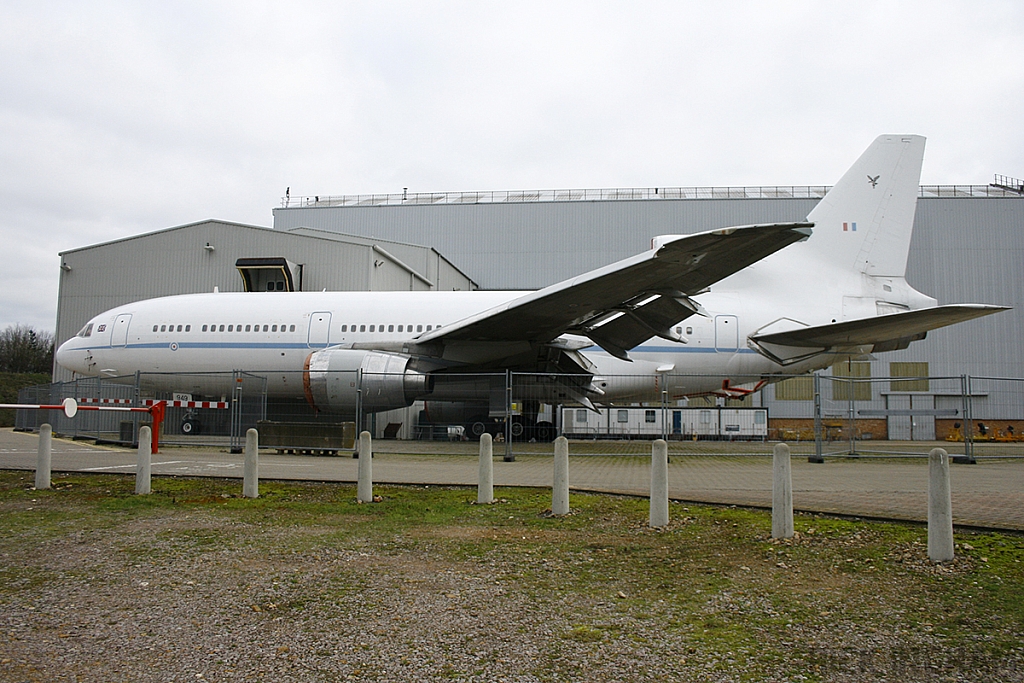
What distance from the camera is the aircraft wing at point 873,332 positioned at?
43.8ft

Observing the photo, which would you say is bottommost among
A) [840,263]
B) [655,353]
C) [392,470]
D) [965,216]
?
[392,470]

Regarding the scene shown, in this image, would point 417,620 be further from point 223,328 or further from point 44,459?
point 223,328

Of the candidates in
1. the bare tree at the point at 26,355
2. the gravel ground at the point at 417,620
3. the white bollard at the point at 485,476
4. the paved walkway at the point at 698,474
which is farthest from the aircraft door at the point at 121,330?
the bare tree at the point at 26,355

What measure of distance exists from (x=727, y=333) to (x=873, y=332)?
3.21m

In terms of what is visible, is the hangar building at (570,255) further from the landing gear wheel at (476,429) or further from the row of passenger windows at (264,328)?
the landing gear wheel at (476,429)

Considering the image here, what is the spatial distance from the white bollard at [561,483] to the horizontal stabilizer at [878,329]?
30.1 ft

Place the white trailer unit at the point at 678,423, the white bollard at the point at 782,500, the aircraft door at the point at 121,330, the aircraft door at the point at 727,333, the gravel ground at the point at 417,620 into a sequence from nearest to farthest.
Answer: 1. the gravel ground at the point at 417,620
2. the white bollard at the point at 782,500
3. the aircraft door at the point at 727,333
4. the aircraft door at the point at 121,330
5. the white trailer unit at the point at 678,423

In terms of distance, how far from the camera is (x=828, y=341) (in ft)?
53.5

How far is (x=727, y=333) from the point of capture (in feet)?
56.6

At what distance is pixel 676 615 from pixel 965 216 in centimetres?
3423

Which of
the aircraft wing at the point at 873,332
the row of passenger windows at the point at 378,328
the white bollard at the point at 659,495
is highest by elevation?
the row of passenger windows at the point at 378,328

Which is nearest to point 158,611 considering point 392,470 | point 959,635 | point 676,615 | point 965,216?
point 676,615

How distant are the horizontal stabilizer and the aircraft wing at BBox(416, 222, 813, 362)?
3.62 m

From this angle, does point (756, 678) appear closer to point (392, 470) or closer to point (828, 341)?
point (392, 470)
